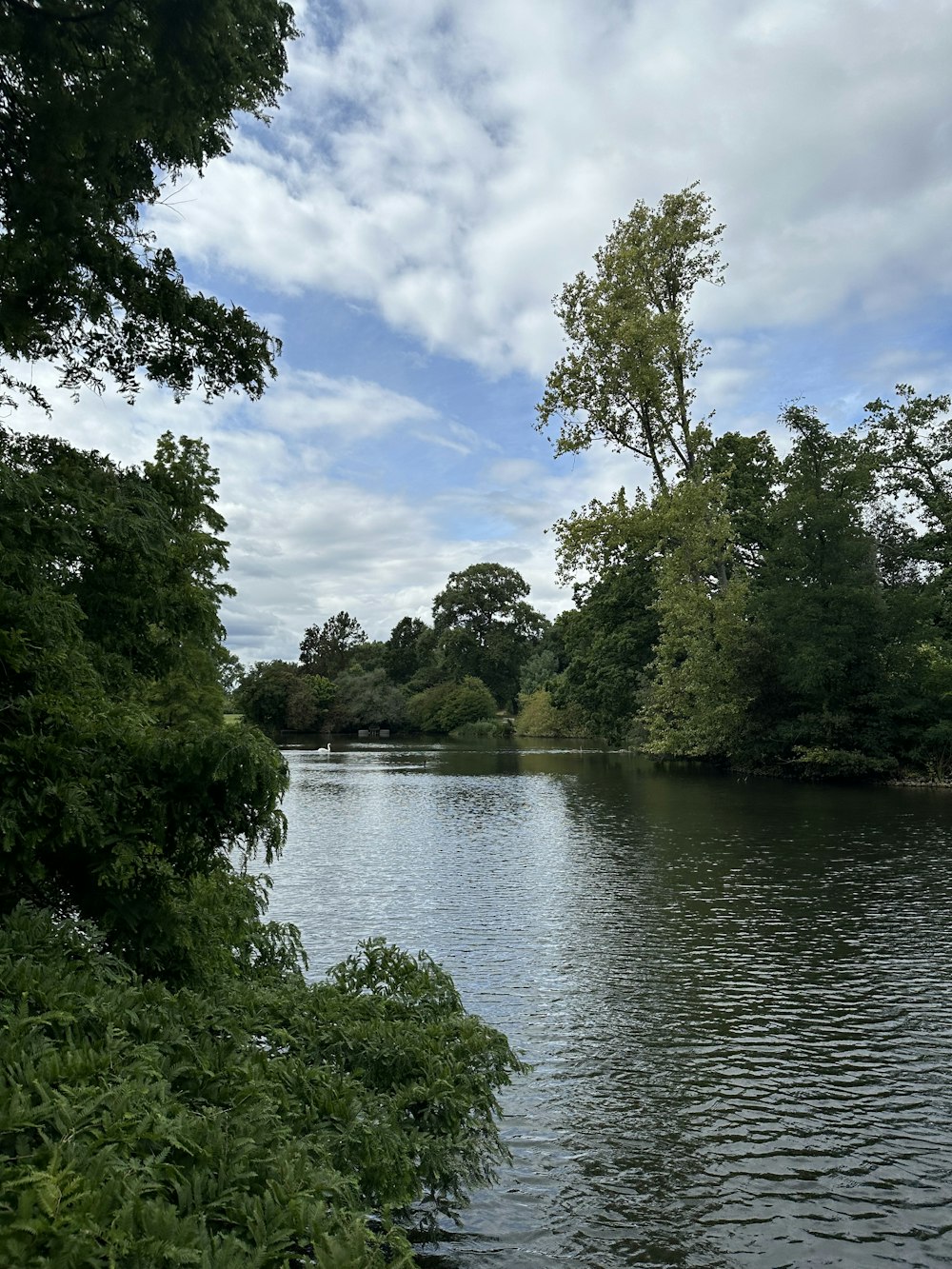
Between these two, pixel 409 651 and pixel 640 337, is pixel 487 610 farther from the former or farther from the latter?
pixel 640 337

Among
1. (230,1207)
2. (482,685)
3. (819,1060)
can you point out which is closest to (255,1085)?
(230,1207)

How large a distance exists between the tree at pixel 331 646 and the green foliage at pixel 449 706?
17.0m

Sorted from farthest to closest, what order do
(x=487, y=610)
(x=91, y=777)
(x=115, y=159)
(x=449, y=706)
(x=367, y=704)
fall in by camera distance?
(x=487, y=610) → (x=367, y=704) → (x=449, y=706) → (x=115, y=159) → (x=91, y=777)

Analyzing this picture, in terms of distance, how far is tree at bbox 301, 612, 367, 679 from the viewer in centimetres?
10719

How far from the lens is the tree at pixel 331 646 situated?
352 feet

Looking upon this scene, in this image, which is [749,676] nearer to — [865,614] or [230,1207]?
[865,614]

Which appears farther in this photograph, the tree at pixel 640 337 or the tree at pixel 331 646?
the tree at pixel 331 646

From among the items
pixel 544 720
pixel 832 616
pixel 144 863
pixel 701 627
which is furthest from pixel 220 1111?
pixel 544 720

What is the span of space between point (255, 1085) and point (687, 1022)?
5982 mm

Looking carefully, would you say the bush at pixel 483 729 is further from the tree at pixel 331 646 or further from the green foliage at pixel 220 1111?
the green foliage at pixel 220 1111

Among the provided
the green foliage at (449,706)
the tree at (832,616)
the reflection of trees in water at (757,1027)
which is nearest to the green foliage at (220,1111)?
the reflection of trees in water at (757,1027)

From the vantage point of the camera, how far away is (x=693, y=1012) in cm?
882

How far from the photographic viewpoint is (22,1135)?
2.71 m

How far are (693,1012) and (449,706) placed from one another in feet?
258
